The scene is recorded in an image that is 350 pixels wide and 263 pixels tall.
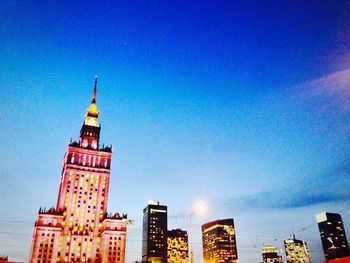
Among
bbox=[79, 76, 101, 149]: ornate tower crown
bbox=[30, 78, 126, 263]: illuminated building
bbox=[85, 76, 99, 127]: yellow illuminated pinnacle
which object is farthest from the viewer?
bbox=[85, 76, 99, 127]: yellow illuminated pinnacle

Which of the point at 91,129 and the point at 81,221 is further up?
the point at 91,129

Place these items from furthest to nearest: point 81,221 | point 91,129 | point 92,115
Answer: point 92,115, point 91,129, point 81,221

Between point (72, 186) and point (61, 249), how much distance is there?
2432 centimetres

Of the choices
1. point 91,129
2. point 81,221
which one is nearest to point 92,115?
Answer: point 91,129

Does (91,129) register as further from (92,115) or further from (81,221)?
(81,221)

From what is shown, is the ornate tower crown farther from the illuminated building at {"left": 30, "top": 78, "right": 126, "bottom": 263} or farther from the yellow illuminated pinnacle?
the illuminated building at {"left": 30, "top": 78, "right": 126, "bottom": 263}

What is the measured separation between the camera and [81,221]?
4838 inches

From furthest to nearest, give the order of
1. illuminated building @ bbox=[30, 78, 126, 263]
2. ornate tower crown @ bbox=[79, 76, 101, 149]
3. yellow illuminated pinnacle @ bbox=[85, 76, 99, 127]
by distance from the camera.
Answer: yellow illuminated pinnacle @ bbox=[85, 76, 99, 127], ornate tower crown @ bbox=[79, 76, 101, 149], illuminated building @ bbox=[30, 78, 126, 263]

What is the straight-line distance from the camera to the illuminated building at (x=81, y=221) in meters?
116

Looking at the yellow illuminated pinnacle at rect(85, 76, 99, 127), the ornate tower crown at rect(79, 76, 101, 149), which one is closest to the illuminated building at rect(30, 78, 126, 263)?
the ornate tower crown at rect(79, 76, 101, 149)

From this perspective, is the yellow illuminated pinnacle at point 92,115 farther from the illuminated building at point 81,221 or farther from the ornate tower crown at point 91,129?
the illuminated building at point 81,221

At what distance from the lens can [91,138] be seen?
146 metres

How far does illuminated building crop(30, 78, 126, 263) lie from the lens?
11556 cm

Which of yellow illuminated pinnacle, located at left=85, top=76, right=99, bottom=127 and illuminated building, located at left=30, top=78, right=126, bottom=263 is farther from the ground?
yellow illuminated pinnacle, located at left=85, top=76, right=99, bottom=127
